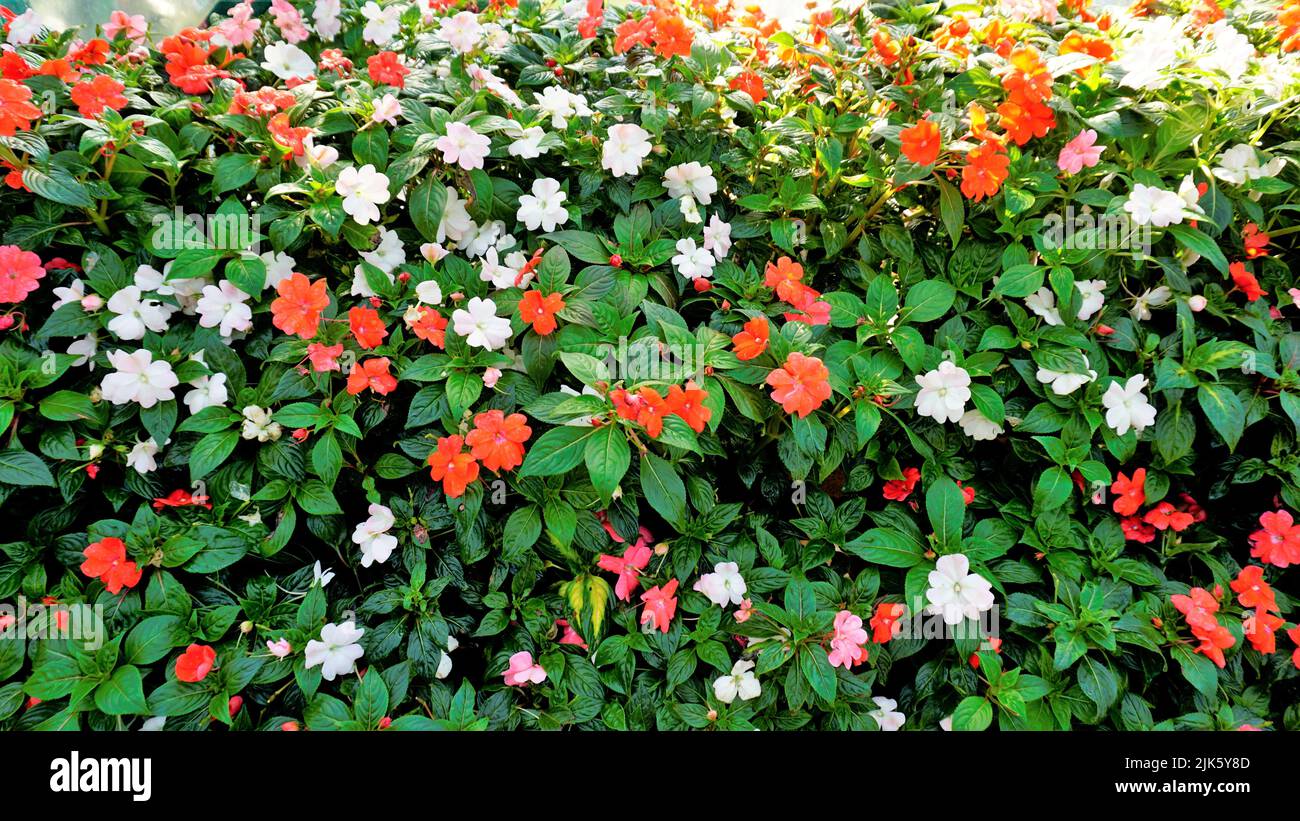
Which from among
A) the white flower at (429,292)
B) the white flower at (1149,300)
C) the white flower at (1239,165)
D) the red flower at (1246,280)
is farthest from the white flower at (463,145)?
the red flower at (1246,280)

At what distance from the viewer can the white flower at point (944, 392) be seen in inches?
67.4

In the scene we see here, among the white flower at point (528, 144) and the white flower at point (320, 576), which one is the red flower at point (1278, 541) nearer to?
the white flower at point (528, 144)

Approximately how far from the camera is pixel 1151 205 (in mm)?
1776

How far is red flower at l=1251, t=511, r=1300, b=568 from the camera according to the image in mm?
1806

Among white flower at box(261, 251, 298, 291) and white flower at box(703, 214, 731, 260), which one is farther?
white flower at box(703, 214, 731, 260)

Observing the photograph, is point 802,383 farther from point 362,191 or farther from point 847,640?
point 362,191

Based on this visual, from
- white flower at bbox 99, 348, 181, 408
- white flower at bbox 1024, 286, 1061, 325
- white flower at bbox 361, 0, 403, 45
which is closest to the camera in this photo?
white flower at bbox 99, 348, 181, 408

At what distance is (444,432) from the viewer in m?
1.72

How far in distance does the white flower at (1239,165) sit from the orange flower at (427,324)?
1.83 metres

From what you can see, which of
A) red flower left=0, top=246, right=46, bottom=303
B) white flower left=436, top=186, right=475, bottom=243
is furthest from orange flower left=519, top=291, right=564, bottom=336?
red flower left=0, top=246, right=46, bottom=303

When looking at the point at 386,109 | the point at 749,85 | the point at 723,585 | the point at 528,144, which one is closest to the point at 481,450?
the point at 723,585

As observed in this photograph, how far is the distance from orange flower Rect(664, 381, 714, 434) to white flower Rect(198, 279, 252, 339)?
968 mm

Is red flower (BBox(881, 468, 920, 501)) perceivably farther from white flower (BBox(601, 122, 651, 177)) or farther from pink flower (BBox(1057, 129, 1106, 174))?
white flower (BBox(601, 122, 651, 177))

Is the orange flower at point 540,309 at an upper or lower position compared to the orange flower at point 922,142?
lower
